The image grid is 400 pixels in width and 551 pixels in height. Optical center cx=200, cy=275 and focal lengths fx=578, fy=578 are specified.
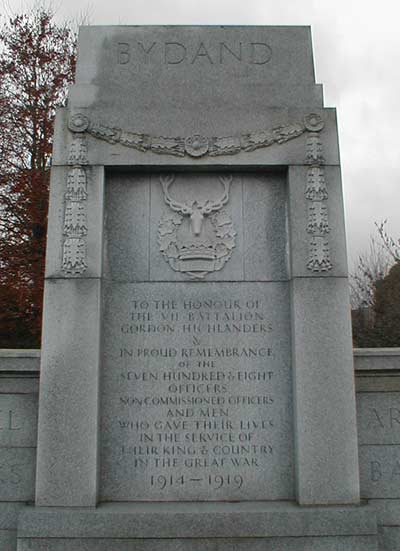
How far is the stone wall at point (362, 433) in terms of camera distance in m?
7.58

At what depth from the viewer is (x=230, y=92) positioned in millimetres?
8086

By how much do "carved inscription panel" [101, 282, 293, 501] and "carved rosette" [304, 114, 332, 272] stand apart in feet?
2.12

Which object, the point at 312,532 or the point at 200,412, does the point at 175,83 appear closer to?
the point at 200,412

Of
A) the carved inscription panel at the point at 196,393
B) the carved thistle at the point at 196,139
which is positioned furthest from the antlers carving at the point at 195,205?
the carved inscription panel at the point at 196,393

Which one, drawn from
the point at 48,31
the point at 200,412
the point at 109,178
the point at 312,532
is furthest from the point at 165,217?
the point at 48,31

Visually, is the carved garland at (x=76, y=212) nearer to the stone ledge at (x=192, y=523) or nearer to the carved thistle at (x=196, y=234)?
the carved thistle at (x=196, y=234)

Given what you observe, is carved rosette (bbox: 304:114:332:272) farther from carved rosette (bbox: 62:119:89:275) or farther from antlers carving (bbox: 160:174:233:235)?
carved rosette (bbox: 62:119:89:275)

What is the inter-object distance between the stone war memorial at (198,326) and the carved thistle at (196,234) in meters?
0.03

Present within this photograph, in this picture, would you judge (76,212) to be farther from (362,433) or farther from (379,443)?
(379,443)

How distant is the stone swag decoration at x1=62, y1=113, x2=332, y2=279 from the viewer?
25.1 ft

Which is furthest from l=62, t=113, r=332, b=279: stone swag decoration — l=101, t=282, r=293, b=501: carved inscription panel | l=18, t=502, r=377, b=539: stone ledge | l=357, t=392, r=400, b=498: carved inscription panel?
l=18, t=502, r=377, b=539: stone ledge

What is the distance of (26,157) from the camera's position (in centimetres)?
2250

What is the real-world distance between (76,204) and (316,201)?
3.20 m

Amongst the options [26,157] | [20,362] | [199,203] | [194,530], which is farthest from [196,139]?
[26,157]
